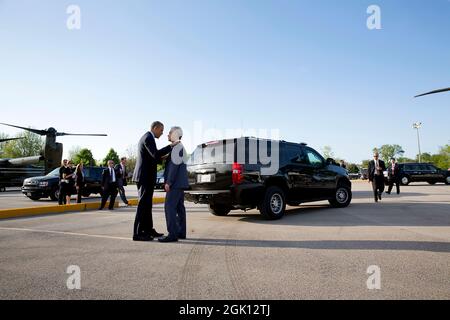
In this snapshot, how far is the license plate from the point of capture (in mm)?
6810

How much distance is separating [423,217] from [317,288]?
5.94 meters

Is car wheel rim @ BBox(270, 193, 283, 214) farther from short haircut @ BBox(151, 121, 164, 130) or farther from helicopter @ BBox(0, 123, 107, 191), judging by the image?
helicopter @ BBox(0, 123, 107, 191)

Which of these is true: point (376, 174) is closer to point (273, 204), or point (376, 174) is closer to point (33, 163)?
point (273, 204)

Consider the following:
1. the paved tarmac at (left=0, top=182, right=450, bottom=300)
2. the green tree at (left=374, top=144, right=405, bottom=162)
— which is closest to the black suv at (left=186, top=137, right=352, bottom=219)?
the paved tarmac at (left=0, top=182, right=450, bottom=300)

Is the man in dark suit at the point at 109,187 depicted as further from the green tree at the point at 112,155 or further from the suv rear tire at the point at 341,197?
the green tree at the point at 112,155

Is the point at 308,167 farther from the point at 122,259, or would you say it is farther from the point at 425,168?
the point at 425,168

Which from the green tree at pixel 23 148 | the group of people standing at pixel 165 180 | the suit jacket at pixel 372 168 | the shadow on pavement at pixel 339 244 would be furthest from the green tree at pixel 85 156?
the shadow on pavement at pixel 339 244

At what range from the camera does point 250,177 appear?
268 inches

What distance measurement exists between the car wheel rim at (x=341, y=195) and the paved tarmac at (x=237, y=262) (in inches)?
127

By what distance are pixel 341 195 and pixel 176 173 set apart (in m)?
6.47

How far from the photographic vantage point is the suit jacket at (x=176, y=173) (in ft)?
17.3

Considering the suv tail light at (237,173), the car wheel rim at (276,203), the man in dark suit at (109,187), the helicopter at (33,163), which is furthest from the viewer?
the helicopter at (33,163)

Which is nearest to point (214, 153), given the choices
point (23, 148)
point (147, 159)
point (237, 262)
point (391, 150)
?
point (147, 159)
